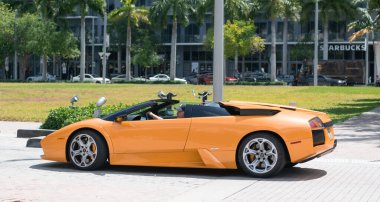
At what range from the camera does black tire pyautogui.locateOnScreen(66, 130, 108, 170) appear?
416 inches

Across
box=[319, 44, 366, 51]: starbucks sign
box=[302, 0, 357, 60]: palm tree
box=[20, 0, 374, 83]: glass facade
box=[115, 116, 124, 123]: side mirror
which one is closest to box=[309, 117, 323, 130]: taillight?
box=[115, 116, 124, 123]: side mirror

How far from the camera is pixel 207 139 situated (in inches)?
396

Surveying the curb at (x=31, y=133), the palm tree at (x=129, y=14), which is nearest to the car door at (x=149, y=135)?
the curb at (x=31, y=133)

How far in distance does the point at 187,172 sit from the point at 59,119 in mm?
5378

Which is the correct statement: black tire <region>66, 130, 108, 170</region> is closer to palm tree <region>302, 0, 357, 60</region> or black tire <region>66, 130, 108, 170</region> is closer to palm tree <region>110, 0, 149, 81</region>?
palm tree <region>302, 0, 357, 60</region>

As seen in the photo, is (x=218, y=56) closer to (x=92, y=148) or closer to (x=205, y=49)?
(x=92, y=148)

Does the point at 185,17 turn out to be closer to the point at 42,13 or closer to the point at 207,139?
the point at 42,13

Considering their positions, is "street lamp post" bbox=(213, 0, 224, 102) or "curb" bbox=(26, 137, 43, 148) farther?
"street lamp post" bbox=(213, 0, 224, 102)

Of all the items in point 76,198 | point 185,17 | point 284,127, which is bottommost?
point 76,198

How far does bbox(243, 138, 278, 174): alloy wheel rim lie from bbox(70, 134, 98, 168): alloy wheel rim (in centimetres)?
240

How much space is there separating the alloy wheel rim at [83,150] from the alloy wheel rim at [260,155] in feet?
7.86

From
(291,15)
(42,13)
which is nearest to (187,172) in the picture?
(291,15)

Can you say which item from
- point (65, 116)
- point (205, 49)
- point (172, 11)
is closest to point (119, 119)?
point (65, 116)

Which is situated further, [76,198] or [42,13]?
[42,13]
